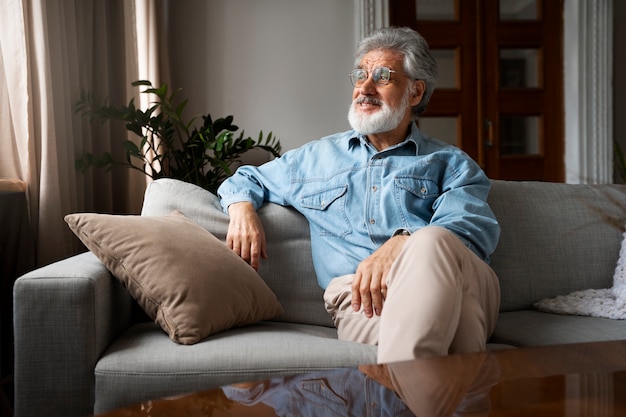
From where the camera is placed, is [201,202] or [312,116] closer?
[201,202]

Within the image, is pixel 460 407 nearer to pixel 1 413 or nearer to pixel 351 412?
pixel 351 412

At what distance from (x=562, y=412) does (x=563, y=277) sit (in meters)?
1.35

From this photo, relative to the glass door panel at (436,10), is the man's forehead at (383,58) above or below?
below

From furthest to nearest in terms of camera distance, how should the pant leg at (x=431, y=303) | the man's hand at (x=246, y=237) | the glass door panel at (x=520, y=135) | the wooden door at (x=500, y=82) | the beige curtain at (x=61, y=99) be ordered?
1. the glass door panel at (x=520, y=135)
2. the wooden door at (x=500, y=82)
3. the beige curtain at (x=61, y=99)
4. the man's hand at (x=246, y=237)
5. the pant leg at (x=431, y=303)

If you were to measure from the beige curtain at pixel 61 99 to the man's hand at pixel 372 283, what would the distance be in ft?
4.79

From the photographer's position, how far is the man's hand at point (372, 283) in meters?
1.56

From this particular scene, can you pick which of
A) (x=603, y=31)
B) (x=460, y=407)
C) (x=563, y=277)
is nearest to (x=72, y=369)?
(x=460, y=407)

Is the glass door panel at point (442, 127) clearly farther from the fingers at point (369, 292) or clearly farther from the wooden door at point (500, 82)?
the fingers at point (369, 292)

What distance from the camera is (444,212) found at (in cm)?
184

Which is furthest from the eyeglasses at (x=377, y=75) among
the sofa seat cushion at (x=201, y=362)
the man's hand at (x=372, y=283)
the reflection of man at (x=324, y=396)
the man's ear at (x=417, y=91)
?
the reflection of man at (x=324, y=396)

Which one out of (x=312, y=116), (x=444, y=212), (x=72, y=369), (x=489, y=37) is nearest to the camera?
(x=72, y=369)

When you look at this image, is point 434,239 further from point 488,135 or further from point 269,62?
point 488,135

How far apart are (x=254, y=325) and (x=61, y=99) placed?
147 cm

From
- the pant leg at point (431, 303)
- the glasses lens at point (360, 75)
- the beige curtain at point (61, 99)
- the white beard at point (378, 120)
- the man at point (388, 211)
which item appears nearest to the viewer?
the pant leg at point (431, 303)
